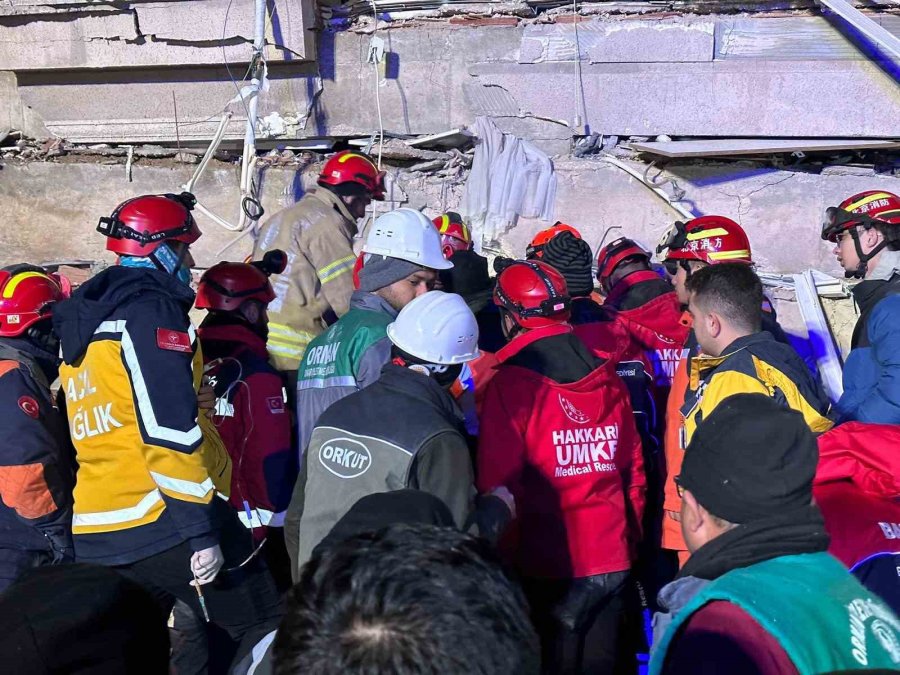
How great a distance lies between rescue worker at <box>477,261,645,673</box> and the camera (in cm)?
310

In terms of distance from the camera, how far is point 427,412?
2.54m

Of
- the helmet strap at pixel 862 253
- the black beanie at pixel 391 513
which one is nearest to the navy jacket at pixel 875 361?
the helmet strap at pixel 862 253

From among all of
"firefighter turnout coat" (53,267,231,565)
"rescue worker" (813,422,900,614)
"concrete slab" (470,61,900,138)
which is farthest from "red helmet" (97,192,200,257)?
"concrete slab" (470,61,900,138)

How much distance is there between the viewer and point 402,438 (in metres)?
2.46

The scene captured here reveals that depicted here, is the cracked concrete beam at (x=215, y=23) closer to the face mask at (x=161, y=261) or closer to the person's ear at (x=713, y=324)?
the face mask at (x=161, y=261)

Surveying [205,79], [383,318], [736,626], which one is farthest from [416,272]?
[205,79]

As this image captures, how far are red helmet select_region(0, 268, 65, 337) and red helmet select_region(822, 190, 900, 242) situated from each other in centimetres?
378

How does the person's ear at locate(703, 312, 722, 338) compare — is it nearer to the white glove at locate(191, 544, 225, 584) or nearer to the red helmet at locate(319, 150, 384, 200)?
the white glove at locate(191, 544, 225, 584)

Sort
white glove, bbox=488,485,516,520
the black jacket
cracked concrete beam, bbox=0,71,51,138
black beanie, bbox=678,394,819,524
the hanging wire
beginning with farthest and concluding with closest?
1. cracked concrete beam, bbox=0,71,51,138
2. the hanging wire
3. white glove, bbox=488,485,516,520
4. the black jacket
5. black beanie, bbox=678,394,819,524

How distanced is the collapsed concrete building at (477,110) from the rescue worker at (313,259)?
4.63ft

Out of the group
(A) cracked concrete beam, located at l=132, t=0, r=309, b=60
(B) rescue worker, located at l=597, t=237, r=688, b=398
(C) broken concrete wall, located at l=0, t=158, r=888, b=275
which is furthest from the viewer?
(A) cracked concrete beam, located at l=132, t=0, r=309, b=60

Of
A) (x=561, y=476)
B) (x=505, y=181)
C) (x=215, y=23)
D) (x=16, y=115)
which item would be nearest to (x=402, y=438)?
(x=561, y=476)

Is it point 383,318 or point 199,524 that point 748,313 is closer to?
point 383,318

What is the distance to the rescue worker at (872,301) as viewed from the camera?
3.39 m
